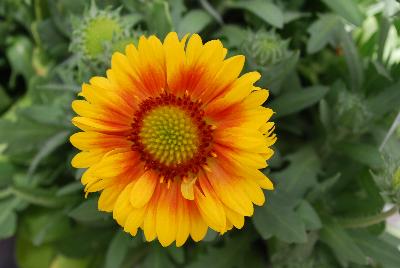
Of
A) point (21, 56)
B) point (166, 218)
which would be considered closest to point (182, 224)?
point (166, 218)

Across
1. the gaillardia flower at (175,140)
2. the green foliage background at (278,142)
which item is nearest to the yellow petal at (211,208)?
the gaillardia flower at (175,140)

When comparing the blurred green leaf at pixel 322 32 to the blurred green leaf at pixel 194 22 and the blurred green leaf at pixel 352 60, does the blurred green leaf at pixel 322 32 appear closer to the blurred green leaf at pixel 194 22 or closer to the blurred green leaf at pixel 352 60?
the blurred green leaf at pixel 352 60

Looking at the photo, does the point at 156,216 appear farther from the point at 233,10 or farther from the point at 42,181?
the point at 233,10

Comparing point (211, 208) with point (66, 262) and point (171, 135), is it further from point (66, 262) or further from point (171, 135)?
point (66, 262)

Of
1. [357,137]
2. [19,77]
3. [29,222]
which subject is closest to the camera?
[357,137]

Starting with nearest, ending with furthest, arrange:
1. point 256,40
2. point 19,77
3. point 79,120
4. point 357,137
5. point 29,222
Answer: point 79,120 → point 256,40 → point 357,137 → point 29,222 → point 19,77

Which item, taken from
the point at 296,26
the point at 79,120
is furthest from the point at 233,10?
the point at 79,120
